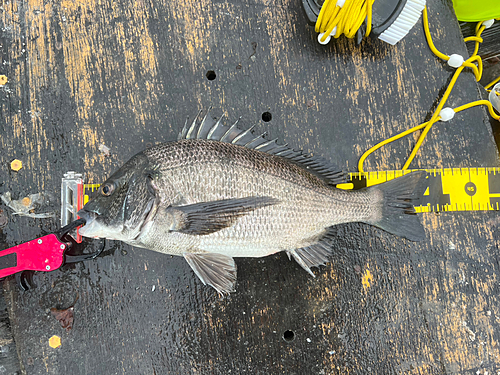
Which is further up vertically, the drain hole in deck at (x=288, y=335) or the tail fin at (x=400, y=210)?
the tail fin at (x=400, y=210)

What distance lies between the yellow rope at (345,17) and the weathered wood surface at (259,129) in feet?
0.41

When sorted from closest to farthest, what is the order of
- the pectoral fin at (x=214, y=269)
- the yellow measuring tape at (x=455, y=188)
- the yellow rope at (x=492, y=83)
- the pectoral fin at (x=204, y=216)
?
the pectoral fin at (x=204, y=216) → the pectoral fin at (x=214, y=269) → the yellow measuring tape at (x=455, y=188) → the yellow rope at (x=492, y=83)

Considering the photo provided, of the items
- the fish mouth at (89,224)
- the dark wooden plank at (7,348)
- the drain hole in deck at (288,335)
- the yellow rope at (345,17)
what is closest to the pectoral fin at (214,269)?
the fish mouth at (89,224)

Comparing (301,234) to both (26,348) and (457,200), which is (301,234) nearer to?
(457,200)

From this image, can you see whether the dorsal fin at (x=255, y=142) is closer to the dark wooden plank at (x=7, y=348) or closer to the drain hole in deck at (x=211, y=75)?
the drain hole in deck at (x=211, y=75)

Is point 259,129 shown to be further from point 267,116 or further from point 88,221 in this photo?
point 88,221

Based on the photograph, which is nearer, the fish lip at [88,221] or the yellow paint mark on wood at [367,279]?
the fish lip at [88,221]

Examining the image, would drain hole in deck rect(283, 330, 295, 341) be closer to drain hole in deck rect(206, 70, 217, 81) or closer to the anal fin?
the anal fin

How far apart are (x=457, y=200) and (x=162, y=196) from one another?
6.05ft

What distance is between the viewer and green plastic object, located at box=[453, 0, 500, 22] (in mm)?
2062

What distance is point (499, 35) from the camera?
8.12 ft

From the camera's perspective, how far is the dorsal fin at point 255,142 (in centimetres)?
161

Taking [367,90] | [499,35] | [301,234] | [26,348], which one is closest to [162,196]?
[301,234]

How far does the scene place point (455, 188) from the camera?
1.90 metres
